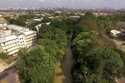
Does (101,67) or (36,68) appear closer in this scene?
(101,67)

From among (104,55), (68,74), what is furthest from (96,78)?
(68,74)

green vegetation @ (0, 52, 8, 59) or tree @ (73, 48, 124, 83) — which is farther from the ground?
tree @ (73, 48, 124, 83)

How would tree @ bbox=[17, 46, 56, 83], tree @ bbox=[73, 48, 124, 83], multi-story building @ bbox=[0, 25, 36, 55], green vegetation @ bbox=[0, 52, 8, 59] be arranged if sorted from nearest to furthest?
tree @ bbox=[73, 48, 124, 83] < tree @ bbox=[17, 46, 56, 83] < green vegetation @ bbox=[0, 52, 8, 59] < multi-story building @ bbox=[0, 25, 36, 55]

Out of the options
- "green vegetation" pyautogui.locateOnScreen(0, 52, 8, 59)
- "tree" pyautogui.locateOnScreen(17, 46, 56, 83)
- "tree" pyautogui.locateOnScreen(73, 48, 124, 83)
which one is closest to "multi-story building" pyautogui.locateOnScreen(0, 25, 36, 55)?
"green vegetation" pyautogui.locateOnScreen(0, 52, 8, 59)

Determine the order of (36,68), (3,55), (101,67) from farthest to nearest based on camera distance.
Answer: (3,55)
(36,68)
(101,67)

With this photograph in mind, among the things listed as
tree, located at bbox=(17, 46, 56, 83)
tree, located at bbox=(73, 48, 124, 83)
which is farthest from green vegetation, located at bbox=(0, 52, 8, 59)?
tree, located at bbox=(73, 48, 124, 83)

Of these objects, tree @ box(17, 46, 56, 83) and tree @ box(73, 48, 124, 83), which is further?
tree @ box(17, 46, 56, 83)

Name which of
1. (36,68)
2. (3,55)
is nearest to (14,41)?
(3,55)

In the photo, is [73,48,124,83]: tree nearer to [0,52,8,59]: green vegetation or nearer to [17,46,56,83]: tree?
[17,46,56,83]: tree

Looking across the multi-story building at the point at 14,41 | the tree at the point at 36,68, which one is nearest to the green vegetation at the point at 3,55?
the multi-story building at the point at 14,41

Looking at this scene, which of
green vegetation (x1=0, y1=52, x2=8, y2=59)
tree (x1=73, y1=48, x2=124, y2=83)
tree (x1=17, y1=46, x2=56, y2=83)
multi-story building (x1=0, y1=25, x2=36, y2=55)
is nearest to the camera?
tree (x1=73, y1=48, x2=124, y2=83)

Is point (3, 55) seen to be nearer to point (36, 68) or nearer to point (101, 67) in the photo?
point (36, 68)
